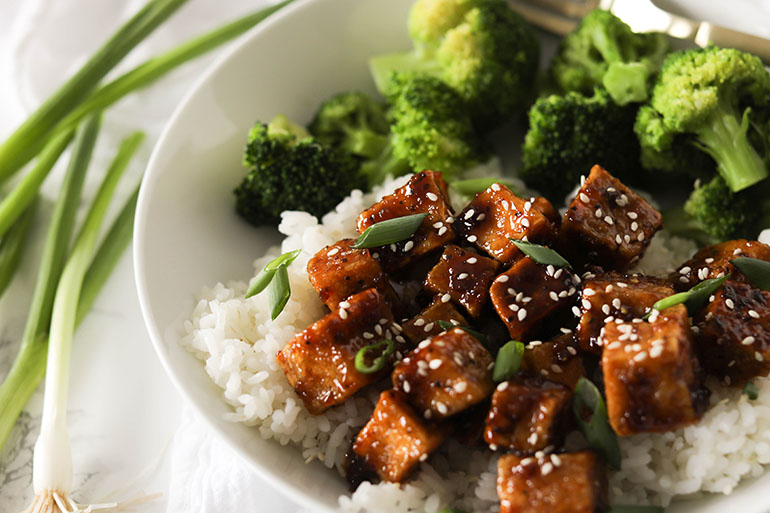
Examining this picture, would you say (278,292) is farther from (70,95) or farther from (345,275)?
(70,95)

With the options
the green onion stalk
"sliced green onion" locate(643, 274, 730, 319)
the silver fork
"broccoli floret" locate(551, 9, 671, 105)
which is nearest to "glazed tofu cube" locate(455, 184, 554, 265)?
"sliced green onion" locate(643, 274, 730, 319)

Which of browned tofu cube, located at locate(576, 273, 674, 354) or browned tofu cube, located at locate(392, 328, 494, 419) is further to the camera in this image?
browned tofu cube, located at locate(576, 273, 674, 354)

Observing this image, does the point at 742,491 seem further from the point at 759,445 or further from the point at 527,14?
the point at 527,14

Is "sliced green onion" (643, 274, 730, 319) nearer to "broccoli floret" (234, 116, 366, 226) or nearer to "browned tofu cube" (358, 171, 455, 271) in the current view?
"browned tofu cube" (358, 171, 455, 271)

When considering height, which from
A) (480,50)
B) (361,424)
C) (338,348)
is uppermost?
(480,50)

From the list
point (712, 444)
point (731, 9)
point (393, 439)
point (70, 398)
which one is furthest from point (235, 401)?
point (731, 9)

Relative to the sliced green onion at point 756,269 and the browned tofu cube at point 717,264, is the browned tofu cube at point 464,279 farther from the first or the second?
the sliced green onion at point 756,269

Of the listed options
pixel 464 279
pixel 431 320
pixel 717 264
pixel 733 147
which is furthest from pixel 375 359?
pixel 733 147
